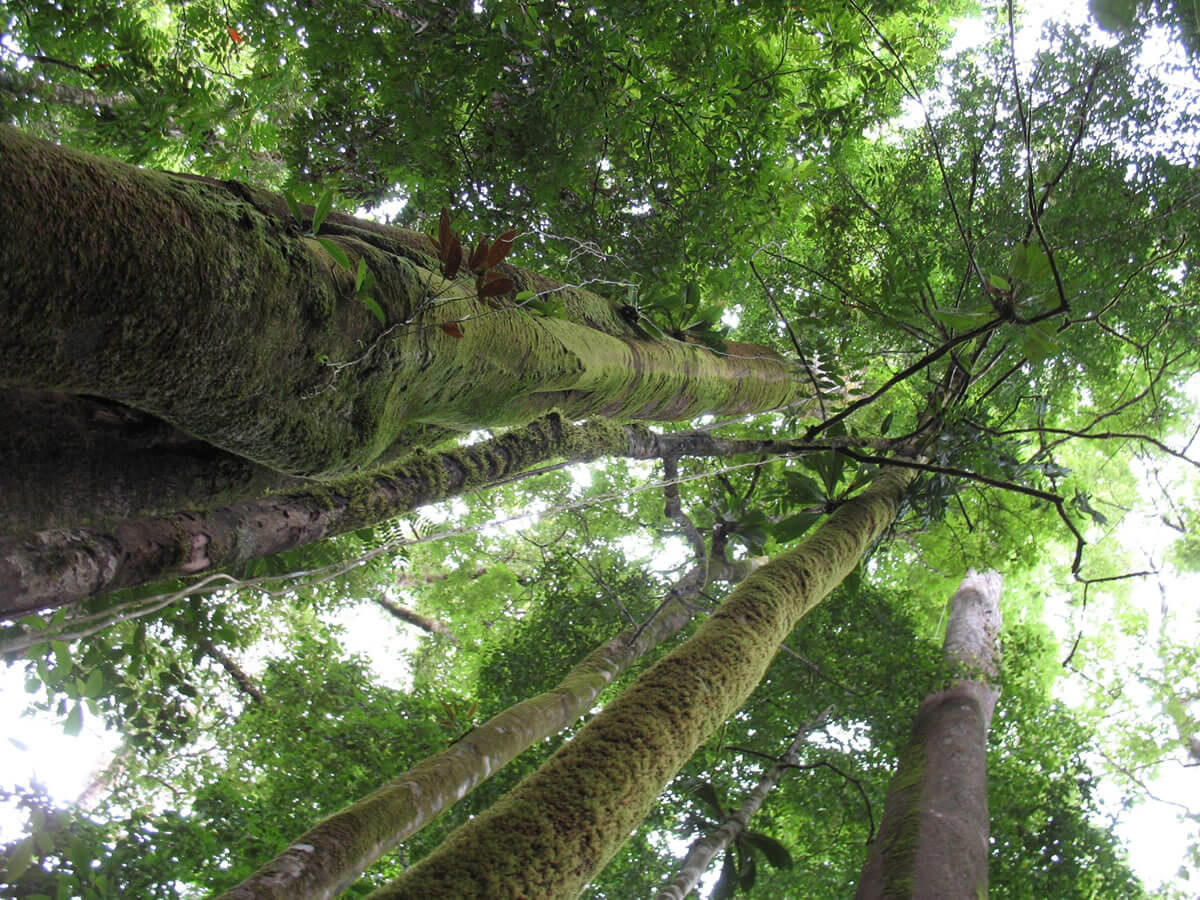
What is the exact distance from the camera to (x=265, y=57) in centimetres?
543

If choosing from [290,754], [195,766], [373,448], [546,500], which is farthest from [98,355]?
[546,500]

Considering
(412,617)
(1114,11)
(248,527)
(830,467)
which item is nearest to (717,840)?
(830,467)

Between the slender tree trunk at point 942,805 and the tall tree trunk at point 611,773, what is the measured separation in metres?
2.06

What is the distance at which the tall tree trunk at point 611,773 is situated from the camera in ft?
4.10

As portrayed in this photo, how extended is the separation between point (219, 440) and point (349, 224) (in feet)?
3.30

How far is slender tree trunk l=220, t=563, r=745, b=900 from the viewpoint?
8.55ft

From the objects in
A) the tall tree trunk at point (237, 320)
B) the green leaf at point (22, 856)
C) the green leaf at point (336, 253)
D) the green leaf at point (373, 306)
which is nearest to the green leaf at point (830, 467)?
the tall tree trunk at point (237, 320)

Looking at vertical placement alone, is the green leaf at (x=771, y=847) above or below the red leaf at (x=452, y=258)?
above

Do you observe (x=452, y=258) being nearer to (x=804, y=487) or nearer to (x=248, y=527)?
(x=248, y=527)

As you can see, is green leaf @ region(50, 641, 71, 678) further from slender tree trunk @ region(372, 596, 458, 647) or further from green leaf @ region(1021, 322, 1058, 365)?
slender tree trunk @ region(372, 596, 458, 647)

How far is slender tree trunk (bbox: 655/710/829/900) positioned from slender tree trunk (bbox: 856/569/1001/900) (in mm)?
693

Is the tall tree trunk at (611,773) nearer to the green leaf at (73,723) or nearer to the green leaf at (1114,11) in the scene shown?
the green leaf at (73,723)

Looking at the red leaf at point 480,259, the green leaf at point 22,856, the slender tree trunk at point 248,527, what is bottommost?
the green leaf at point 22,856

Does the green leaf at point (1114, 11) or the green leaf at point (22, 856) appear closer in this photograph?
the green leaf at point (1114, 11)
